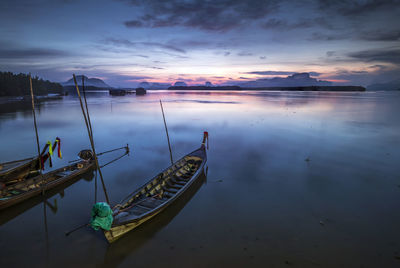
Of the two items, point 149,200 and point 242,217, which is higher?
point 149,200

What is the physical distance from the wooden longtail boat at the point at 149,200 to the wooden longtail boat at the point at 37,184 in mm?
6133

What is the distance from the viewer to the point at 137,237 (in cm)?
902

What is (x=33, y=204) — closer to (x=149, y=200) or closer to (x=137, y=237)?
(x=149, y=200)

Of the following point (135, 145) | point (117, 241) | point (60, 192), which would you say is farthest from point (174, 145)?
point (117, 241)

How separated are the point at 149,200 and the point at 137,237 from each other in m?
1.94

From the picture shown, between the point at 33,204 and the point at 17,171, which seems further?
the point at 17,171

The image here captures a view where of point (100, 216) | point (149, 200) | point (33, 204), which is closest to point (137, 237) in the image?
point (149, 200)

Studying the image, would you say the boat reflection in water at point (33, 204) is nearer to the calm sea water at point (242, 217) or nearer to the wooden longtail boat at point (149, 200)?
the calm sea water at point (242, 217)

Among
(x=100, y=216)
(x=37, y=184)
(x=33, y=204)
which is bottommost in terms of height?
(x=33, y=204)

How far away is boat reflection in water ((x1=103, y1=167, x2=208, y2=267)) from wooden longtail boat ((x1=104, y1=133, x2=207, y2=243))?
14.9 inches

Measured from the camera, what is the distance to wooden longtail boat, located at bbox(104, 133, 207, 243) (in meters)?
8.57

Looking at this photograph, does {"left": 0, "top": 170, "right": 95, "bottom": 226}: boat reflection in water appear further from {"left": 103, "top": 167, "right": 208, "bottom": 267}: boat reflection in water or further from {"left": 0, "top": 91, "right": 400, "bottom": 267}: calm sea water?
{"left": 103, "top": 167, "right": 208, "bottom": 267}: boat reflection in water

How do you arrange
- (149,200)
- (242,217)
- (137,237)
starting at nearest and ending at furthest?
(137,237) < (242,217) < (149,200)

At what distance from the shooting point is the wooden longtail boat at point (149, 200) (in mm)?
8570
